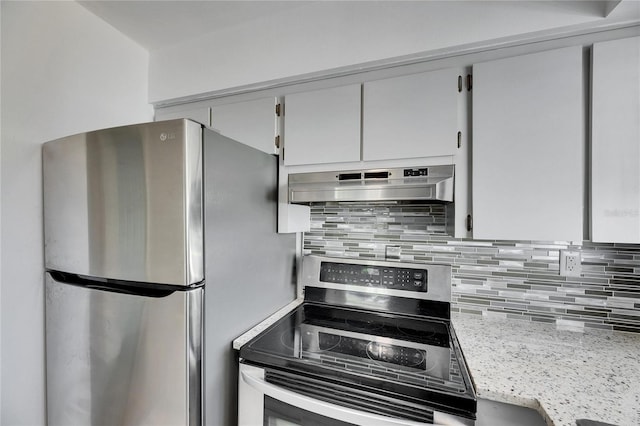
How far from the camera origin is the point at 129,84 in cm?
163

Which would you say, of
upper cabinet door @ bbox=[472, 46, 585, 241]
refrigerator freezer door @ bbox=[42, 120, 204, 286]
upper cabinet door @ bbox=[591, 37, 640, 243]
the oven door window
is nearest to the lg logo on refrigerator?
refrigerator freezer door @ bbox=[42, 120, 204, 286]

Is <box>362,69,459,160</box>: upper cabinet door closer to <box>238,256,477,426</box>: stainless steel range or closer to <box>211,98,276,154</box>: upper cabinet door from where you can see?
<box>211,98,276,154</box>: upper cabinet door

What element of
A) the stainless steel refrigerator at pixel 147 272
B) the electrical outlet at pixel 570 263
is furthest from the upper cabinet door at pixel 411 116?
the electrical outlet at pixel 570 263

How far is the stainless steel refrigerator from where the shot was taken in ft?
3.10

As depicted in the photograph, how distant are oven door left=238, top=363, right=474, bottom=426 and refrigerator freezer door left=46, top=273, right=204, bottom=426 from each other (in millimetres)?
174

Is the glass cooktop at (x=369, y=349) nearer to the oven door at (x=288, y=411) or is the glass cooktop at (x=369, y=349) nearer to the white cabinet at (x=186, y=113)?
the oven door at (x=288, y=411)

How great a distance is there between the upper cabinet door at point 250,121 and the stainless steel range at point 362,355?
0.74 m

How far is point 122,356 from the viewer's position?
1032 millimetres

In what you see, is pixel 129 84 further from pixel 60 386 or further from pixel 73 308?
pixel 60 386

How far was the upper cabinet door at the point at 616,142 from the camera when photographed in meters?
0.99

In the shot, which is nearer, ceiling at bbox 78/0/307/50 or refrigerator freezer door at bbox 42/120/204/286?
refrigerator freezer door at bbox 42/120/204/286

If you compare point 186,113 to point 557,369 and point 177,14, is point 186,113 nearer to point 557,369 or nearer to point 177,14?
point 177,14

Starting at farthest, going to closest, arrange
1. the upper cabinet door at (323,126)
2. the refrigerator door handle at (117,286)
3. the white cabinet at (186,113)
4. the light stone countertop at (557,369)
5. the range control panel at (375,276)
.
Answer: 1. the white cabinet at (186,113)
2. the range control panel at (375,276)
3. the upper cabinet door at (323,126)
4. the refrigerator door handle at (117,286)
5. the light stone countertop at (557,369)

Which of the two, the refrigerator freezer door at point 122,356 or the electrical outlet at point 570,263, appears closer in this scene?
the refrigerator freezer door at point 122,356
